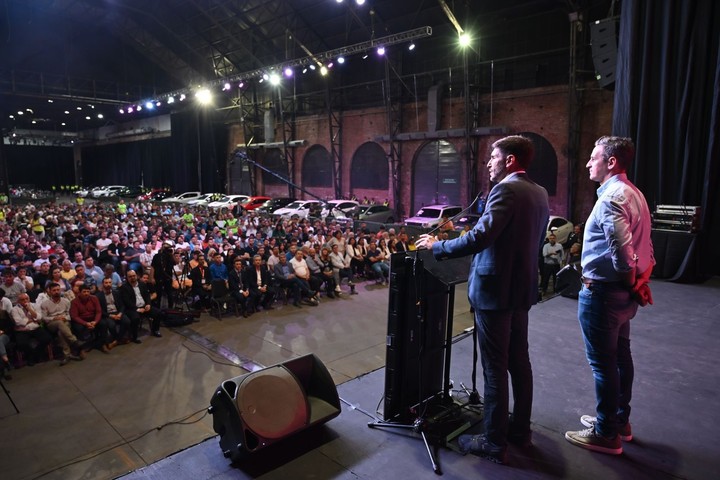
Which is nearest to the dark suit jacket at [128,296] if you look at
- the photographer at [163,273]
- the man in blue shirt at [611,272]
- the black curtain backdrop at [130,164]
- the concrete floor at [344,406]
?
the concrete floor at [344,406]

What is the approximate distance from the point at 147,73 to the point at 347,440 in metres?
33.3

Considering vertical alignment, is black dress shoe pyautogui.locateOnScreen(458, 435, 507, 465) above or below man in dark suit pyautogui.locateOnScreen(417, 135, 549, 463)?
below

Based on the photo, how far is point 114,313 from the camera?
652 cm

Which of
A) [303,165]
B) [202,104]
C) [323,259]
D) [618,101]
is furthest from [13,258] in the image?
[202,104]

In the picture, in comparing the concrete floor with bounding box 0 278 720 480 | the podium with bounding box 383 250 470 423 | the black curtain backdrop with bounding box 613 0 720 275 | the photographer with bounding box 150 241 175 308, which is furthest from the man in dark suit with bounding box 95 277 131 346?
the black curtain backdrop with bounding box 613 0 720 275

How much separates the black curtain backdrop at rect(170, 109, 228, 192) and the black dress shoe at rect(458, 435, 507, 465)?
2994cm

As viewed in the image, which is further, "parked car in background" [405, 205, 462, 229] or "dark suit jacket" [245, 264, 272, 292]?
"parked car in background" [405, 205, 462, 229]

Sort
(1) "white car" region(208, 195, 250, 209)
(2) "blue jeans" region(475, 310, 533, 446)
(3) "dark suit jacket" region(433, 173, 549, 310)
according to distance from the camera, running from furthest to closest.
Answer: (1) "white car" region(208, 195, 250, 209) → (2) "blue jeans" region(475, 310, 533, 446) → (3) "dark suit jacket" region(433, 173, 549, 310)

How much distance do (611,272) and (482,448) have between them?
4.22ft

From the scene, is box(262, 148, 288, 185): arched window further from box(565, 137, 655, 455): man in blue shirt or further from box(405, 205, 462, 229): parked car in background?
box(565, 137, 655, 455): man in blue shirt

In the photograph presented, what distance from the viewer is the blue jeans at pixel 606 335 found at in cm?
252

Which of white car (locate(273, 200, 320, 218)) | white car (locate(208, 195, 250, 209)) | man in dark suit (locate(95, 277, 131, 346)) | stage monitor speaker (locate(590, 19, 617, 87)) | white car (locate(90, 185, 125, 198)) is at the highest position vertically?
stage monitor speaker (locate(590, 19, 617, 87))

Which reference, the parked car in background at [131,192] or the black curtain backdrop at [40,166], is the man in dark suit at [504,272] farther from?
the black curtain backdrop at [40,166]

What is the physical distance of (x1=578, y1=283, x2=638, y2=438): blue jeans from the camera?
2.52 metres
